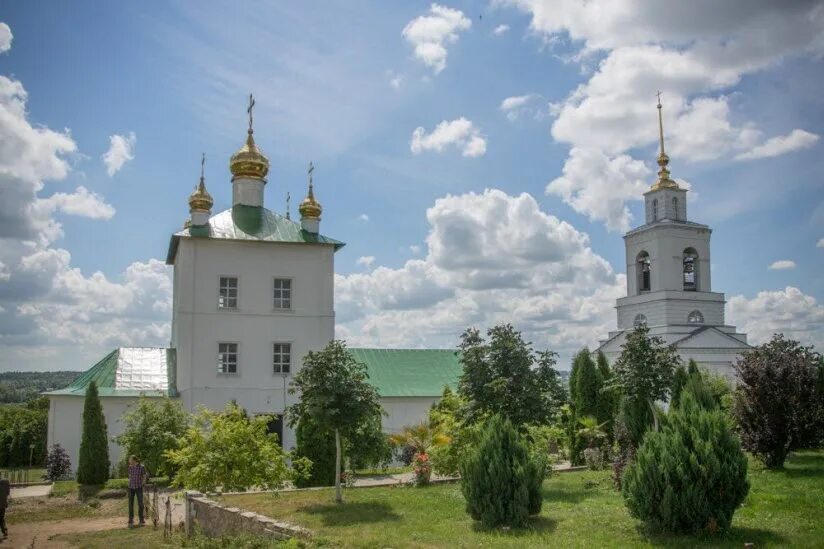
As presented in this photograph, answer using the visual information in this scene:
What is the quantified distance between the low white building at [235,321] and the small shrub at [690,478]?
1787cm

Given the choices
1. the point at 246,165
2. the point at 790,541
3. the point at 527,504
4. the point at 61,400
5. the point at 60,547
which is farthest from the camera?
the point at 246,165

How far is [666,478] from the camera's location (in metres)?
9.65

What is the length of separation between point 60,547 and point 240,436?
3.95 meters

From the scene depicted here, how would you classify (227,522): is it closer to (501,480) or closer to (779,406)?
(501,480)

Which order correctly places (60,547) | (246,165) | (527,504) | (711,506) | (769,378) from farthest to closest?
(246,165)
(769,378)
(60,547)
(527,504)
(711,506)

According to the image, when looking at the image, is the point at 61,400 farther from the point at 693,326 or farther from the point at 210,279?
the point at 693,326

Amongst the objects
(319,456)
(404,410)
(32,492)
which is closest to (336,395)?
(319,456)

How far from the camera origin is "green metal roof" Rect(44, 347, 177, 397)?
2589cm

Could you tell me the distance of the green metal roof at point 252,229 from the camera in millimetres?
27250

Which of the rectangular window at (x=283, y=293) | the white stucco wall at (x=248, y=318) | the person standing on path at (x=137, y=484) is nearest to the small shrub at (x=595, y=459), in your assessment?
the white stucco wall at (x=248, y=318)

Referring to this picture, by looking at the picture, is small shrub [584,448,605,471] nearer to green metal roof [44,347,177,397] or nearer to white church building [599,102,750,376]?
green metal roof [44,347,177,397]

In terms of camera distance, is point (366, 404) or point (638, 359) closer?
point (366, 404)

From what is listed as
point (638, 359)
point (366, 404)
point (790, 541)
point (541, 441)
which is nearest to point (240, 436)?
point (366, 404)

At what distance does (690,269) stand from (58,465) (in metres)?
34.7
